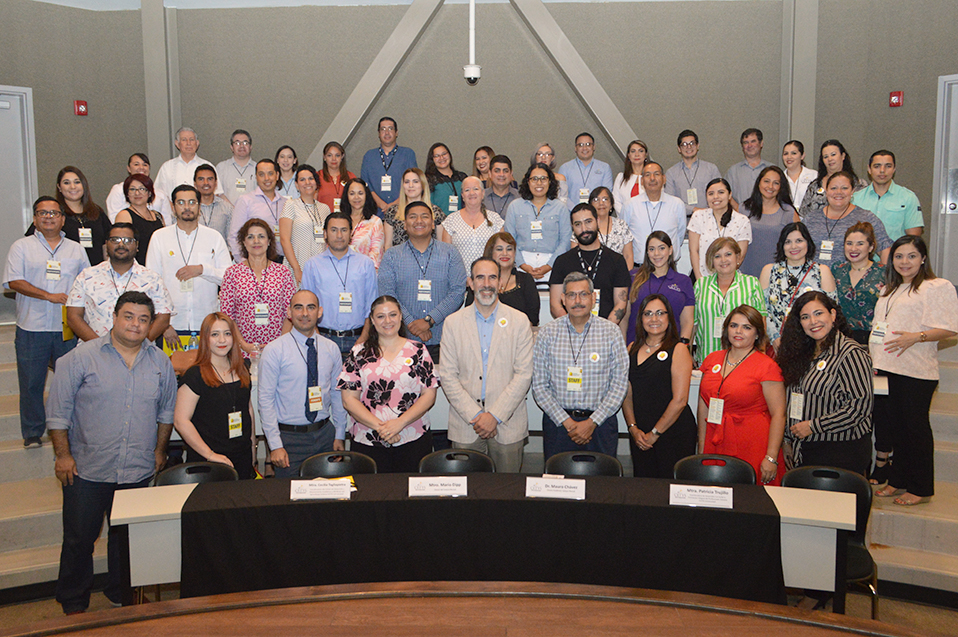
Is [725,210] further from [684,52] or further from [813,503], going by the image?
[684,52]

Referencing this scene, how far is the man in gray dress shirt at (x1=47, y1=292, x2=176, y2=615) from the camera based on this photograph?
3.65 metres

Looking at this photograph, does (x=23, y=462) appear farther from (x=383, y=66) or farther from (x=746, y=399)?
(x=383, y=66)

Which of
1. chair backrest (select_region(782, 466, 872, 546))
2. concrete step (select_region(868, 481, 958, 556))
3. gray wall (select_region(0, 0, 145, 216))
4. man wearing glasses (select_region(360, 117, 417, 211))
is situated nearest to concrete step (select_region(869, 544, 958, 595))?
concrete step (select_region(868, 481, 958, 556))

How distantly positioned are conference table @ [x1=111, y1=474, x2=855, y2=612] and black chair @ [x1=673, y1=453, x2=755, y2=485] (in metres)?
0.36

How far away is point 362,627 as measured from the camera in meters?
2.54

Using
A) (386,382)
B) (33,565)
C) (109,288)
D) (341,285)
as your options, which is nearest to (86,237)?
(109,288)

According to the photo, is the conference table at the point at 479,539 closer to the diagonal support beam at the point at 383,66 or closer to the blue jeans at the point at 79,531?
the blue jeans at the point at 79,531

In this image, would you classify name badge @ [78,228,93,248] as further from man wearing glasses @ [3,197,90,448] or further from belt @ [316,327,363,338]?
belt @ [316,327,363,338]

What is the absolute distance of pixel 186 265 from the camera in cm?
497

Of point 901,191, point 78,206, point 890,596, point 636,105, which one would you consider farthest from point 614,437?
point 636,105

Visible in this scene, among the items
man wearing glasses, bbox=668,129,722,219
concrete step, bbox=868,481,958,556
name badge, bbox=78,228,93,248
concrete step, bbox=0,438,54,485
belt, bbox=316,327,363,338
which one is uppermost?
man wearing glasses, bbox=668,129,722,219

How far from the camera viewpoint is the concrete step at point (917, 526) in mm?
4199

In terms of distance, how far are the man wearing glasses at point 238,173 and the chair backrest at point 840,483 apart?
209 inches

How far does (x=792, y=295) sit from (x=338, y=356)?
112 inches
